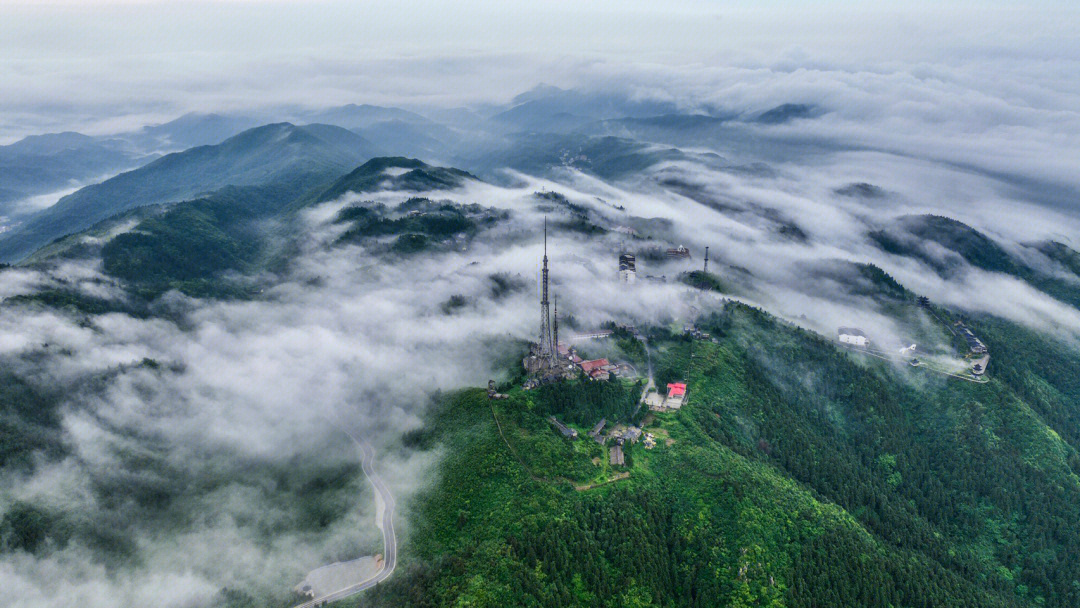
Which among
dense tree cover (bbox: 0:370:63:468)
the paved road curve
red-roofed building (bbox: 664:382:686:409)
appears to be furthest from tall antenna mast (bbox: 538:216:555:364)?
dense tree cover (bbox: 0:370:63:468)

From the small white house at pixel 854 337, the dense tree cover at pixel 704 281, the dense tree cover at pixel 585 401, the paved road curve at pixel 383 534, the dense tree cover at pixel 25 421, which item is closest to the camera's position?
the paved road curve at pixel 383 534

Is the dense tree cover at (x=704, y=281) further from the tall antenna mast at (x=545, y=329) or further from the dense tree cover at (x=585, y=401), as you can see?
the dense tree cover at (x=585, y=401)

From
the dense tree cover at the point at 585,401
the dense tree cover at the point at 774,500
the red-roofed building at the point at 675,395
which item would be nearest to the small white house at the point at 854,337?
the dense tree cover at the point at 774,500

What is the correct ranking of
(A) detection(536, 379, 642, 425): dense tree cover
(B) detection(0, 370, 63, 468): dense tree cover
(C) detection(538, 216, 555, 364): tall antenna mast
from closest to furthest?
(B) detection(0, 370, 63, 468): dense tree cover
(A) detection(536, 379, 642, 425): dense tree cover
(C) detection(538, 216, 555, 364): tall antenna mast

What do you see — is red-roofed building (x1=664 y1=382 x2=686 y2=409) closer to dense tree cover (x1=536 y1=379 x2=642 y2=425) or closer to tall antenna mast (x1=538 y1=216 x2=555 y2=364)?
dense tree cover (x1=536 y1=379 x2=642 y2=425)

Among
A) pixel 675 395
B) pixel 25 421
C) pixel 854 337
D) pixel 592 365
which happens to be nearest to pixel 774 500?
pixel 675 395

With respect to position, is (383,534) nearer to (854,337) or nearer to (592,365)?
(592,365)
